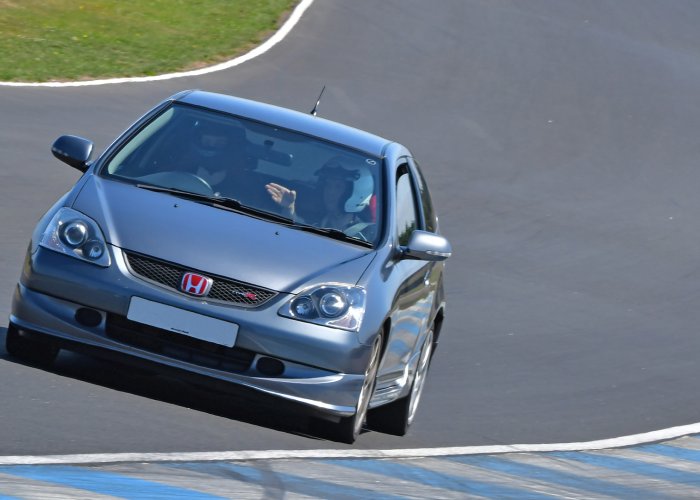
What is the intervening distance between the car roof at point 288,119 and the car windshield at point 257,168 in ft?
0.19

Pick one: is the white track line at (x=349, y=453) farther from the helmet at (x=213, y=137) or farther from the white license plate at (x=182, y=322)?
the helmet at (x=213, y=137)

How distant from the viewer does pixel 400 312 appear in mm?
8180

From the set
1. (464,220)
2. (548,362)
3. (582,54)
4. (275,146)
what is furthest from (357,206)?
(582,54)

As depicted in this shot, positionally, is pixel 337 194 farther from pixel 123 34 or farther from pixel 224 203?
pixel 123 34

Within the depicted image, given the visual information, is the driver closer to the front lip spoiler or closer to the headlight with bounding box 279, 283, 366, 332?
the headlight with bounding box 279, 283, 366, 332

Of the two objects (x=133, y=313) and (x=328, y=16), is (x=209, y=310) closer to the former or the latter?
(x=133, y=313)

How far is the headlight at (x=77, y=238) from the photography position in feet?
24.3

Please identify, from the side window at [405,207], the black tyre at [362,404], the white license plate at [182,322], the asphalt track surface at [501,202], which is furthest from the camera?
the side window at [405,207]

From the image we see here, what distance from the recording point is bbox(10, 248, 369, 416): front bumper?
7305 mm

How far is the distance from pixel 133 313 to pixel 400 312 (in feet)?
4.92

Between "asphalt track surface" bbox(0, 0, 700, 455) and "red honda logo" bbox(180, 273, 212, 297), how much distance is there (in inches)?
24.0

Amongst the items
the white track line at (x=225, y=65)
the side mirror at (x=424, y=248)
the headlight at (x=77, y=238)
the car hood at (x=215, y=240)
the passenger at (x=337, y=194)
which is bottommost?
the headlight at (x=77, y=238)

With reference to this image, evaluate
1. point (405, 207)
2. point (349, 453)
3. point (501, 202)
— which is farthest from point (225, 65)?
point (349, 453)

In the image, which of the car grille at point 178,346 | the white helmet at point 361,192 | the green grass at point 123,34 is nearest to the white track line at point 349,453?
the car grille at point 178,346
